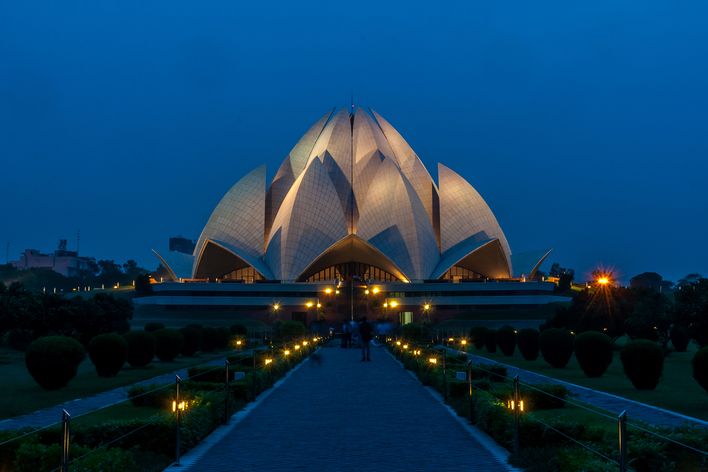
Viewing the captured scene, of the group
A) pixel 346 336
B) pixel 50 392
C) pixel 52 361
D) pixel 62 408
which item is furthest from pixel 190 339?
pixel 62 408

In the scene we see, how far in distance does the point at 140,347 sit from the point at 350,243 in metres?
46.7

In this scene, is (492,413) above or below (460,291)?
below

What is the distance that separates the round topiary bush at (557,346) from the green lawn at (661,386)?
0.34m

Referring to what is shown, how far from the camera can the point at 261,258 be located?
71.8 meters

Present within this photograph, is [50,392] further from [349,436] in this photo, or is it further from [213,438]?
[349,436]

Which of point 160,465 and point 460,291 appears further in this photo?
point 460,291

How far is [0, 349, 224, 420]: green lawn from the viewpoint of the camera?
50.1 ft

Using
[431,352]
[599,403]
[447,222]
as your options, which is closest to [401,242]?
[447,222]

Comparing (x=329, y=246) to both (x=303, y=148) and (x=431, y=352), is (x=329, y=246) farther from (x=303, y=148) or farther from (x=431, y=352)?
(x=431, y=352)

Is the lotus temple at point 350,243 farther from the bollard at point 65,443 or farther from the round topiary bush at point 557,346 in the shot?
the bollard at point 65,443

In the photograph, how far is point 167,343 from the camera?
28594 millimetres

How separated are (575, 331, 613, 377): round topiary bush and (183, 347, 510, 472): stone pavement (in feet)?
21.6

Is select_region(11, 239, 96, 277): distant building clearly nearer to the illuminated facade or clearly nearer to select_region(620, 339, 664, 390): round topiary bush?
the illuminated facade

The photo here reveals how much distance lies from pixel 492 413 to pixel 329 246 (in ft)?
190
